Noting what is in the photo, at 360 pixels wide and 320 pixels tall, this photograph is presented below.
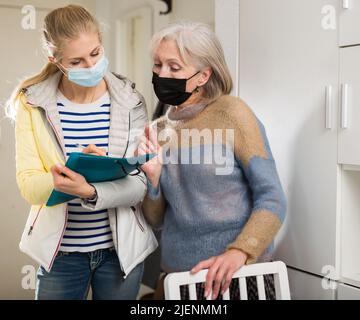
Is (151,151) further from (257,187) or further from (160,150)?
(257,187)

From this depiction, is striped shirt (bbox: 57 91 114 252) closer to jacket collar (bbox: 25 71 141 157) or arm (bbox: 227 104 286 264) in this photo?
jacket collar (bbox: 25 71 141 157)

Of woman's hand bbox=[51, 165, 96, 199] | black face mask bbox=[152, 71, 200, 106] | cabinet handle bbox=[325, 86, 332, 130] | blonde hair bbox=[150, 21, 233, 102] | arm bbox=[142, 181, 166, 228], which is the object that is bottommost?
arm bbox=[142, 181, 166, 228]

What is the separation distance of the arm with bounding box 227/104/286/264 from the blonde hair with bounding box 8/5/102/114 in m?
0.33

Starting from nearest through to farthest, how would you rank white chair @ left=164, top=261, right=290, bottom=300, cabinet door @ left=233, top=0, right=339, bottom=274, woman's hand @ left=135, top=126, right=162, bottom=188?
white chair @ left=164, top=261, right=290, bottom=300
woman's hand @ left=135, top=126, right=162, bottom=188
cabinet door @ left=233, top=0, right=339, bottom=274

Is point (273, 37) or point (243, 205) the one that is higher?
point (273, 37)

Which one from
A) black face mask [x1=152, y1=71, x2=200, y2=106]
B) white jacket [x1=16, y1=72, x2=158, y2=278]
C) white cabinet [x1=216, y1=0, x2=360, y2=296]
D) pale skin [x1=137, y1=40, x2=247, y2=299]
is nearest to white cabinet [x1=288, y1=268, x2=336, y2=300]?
white cabinet [x1=216, y1=0, x2=360, y2=296]

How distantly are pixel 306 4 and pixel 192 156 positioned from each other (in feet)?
1.32

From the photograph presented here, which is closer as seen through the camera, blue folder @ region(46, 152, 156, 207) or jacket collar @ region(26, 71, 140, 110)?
blue folder @ region(46, 152, 156, 207)

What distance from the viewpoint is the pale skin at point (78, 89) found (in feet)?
2.74

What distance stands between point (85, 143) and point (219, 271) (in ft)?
1.19

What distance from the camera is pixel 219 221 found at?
3.18 feet

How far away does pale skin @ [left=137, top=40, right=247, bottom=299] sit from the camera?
82 centimetres

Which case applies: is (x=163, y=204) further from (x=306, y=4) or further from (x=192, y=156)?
(x=306, y=4)
